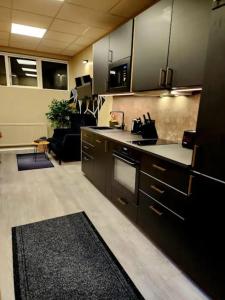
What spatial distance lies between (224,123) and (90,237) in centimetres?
162

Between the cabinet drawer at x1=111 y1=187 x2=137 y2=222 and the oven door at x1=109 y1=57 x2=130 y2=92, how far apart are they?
1358 millimetres

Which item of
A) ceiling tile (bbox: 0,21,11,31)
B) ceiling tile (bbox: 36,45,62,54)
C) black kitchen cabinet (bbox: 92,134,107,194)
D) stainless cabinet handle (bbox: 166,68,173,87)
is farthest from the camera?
ceiling tile (bbox: 36,45,62,54)

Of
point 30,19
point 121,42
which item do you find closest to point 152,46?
point 121,42

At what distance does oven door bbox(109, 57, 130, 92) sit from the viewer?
256cm

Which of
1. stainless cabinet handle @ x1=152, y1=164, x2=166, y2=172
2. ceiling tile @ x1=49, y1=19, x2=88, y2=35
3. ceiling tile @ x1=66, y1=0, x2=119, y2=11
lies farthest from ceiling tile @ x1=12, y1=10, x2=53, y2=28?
stainless cabinet handle @ x1=152, y1=164, x2=166, y2=172

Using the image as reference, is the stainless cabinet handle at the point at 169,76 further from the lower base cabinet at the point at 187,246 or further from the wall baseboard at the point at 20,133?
the wall baseboard at the point at 20,133

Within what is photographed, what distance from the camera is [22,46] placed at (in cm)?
479

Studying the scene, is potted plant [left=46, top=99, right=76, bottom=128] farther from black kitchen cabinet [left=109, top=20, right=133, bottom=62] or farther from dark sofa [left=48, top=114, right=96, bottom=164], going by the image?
black kitchen cabinet [left=109, top=20, right=133, bottom=62]

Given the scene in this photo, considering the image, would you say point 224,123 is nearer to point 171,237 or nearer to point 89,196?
point 171,237

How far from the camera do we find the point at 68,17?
306 cm

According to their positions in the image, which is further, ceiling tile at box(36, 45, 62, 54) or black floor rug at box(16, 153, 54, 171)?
ceiling tile at box(36, 45, 62, 54)

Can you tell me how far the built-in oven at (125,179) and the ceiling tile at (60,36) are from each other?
285cm

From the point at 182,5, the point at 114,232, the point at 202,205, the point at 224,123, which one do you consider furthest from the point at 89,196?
the point at 182,5

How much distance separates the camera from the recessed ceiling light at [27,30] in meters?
3.54
